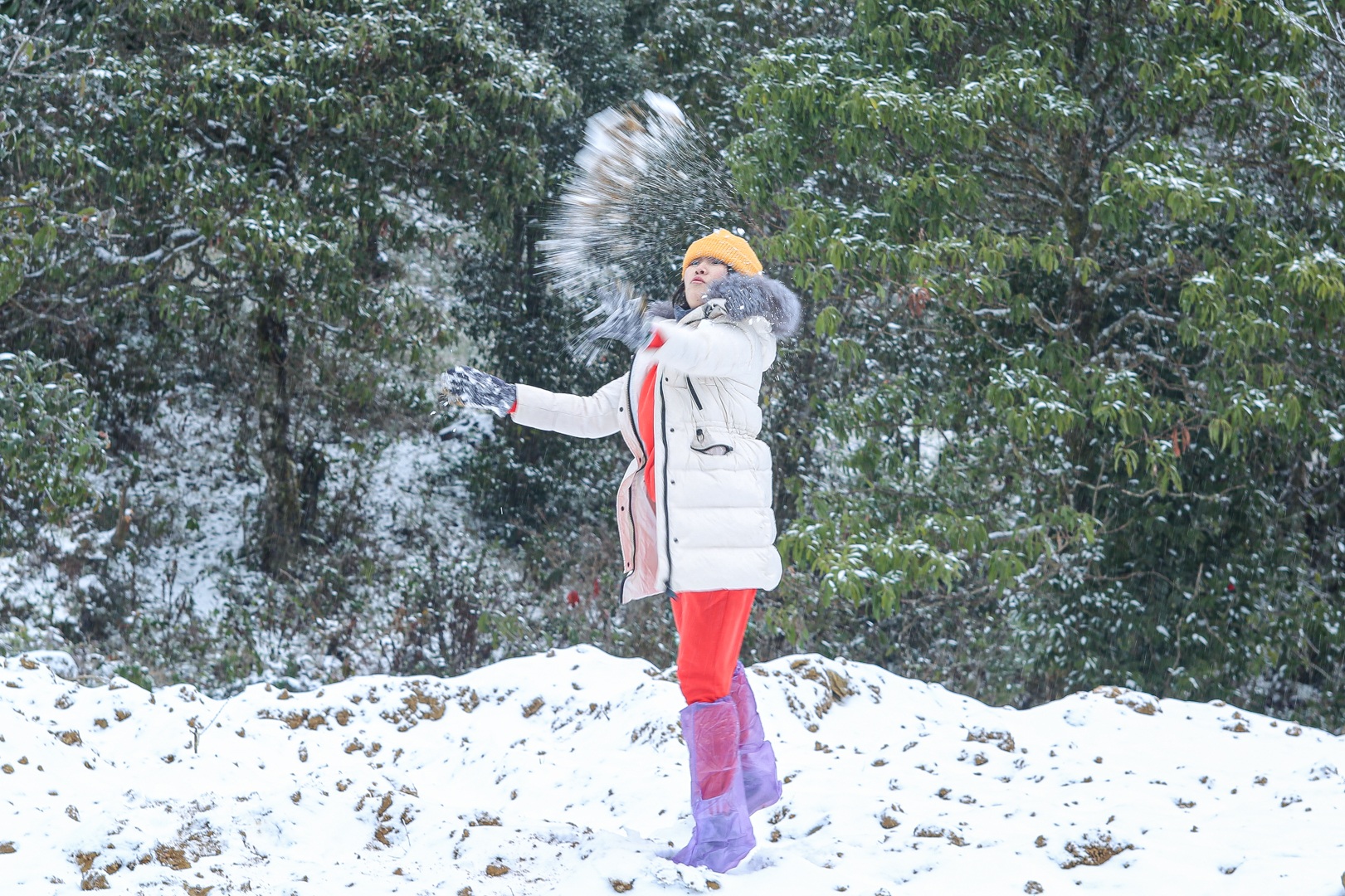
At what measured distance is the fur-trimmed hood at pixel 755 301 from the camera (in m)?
3.05

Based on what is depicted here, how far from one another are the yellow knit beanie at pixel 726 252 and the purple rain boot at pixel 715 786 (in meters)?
1.16

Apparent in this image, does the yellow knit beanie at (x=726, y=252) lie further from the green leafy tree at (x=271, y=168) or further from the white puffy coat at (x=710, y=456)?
the green leafy tree at (x=271, y=168)

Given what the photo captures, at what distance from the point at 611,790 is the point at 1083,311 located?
442 cm

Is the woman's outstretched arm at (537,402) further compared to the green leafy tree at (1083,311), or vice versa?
the green leafy tree at (1083,311)

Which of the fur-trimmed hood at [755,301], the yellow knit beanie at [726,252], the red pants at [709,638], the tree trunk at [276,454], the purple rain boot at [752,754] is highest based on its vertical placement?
the yellow knit beanie at [726,252]

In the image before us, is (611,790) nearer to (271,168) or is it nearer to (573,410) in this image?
(573,410)

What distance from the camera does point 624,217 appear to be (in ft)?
12.5

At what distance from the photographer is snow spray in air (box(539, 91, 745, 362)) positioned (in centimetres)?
359

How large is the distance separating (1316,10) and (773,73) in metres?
2.72

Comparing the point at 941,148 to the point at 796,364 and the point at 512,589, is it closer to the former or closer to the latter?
the point at 796,364

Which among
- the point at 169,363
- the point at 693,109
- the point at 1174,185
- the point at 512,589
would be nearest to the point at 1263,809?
the point at 1174,185

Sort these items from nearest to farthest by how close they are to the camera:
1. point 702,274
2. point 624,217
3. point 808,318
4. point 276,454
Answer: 1. point 702,274
2. point 624,217
3. point 808,318
4. point 276,454

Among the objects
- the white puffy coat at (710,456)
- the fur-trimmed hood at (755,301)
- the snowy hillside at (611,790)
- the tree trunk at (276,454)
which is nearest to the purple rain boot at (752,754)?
the snowy hillside at (611,790)

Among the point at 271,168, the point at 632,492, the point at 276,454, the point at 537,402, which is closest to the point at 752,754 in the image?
the point at 632,492
